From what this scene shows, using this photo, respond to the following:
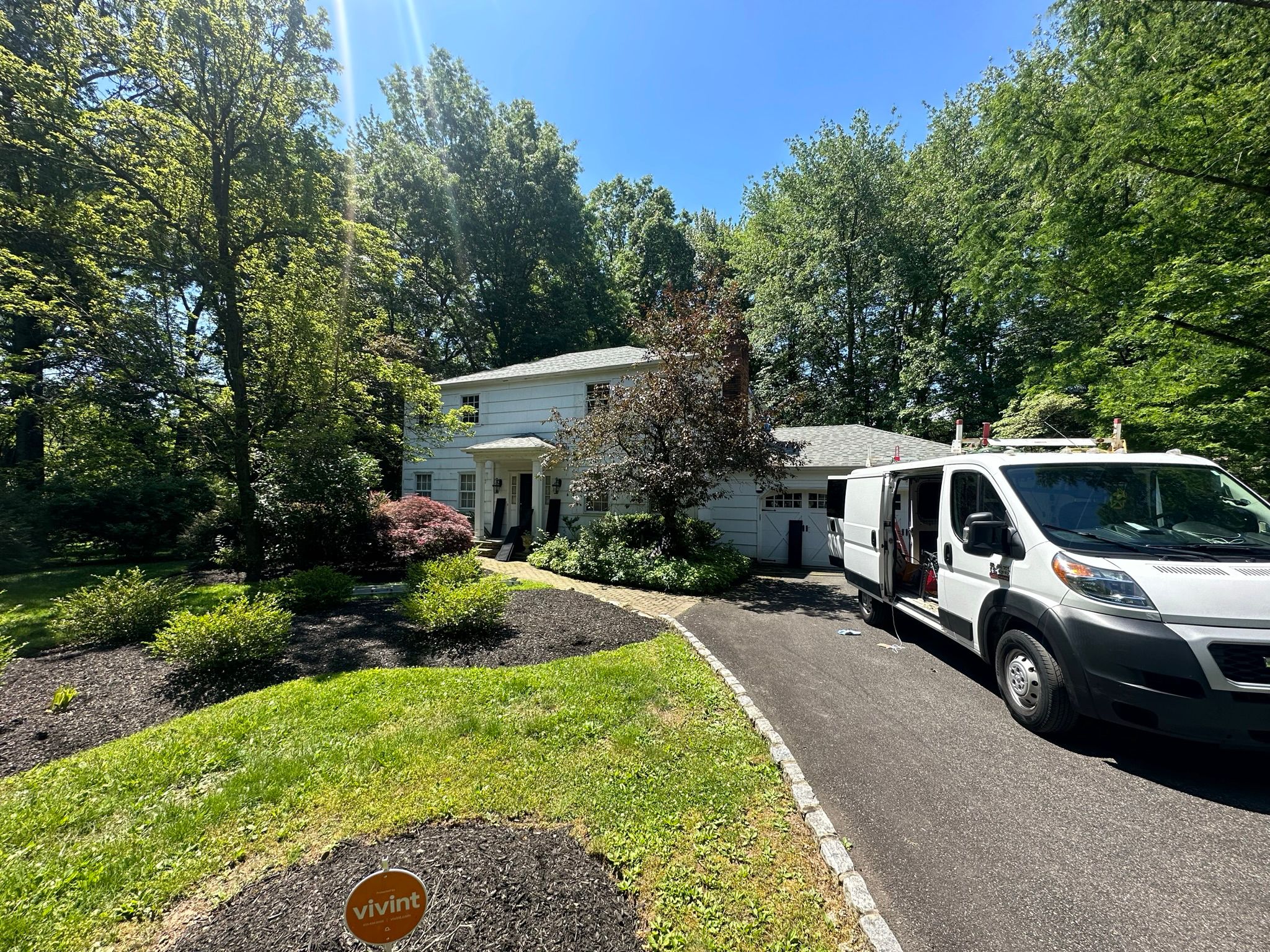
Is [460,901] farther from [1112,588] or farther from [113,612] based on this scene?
[113,612]

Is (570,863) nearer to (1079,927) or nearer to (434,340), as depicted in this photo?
(1079,927)

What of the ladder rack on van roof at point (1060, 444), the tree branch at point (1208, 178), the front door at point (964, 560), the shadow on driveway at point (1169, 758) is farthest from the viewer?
the tree branch at point (1208, 178)

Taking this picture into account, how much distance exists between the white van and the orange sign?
4.46 meters

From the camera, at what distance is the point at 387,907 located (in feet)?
4.54

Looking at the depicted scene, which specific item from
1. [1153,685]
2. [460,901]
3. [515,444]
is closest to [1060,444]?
[1153,685]

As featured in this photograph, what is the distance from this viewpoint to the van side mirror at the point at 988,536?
417 centimetres

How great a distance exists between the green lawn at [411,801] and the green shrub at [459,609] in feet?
4.57

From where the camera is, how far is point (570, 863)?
2.39 metres

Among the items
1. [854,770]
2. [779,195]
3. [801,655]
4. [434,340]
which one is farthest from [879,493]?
[434,340]

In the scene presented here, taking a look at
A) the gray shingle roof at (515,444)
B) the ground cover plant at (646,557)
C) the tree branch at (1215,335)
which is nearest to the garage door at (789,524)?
the ground cover plant at (646,557)

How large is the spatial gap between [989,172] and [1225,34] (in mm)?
11667

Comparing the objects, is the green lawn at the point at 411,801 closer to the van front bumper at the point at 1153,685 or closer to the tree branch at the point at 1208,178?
the van front bumper at the point at 1153,685

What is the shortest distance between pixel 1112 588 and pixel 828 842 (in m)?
2.83

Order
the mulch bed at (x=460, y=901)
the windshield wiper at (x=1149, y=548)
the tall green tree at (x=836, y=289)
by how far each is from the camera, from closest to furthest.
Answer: the mulch bed at (x=460, y=901) < the windshield wiper at (x=1149, y=548) < the tall green tree at (x=836, y=289)
